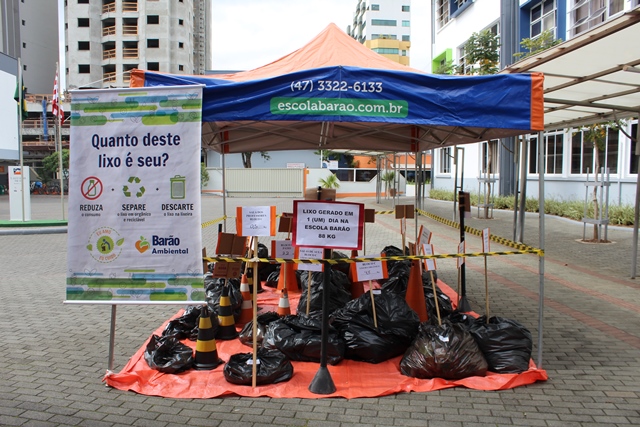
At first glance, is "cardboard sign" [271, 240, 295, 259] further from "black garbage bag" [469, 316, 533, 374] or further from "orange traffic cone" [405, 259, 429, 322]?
"black garbage bag" [469, 316, 533, 374]

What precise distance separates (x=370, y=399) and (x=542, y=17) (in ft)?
67.6

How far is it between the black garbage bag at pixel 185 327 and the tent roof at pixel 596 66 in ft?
14.3

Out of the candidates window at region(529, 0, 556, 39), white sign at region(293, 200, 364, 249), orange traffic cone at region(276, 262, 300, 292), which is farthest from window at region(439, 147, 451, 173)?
white sign at region(293, 200, 364, 249)

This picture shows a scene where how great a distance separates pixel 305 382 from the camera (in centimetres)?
441

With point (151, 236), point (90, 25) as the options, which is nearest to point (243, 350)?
point (151, 236)

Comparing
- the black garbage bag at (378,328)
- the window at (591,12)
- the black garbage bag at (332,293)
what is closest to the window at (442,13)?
the window at (591,12)

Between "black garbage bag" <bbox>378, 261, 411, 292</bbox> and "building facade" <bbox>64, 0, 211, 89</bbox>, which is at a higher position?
"building facade" <bbox>64, 0, 211, 89</bbox>

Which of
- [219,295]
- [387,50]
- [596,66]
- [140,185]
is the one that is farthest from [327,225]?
[387,50]

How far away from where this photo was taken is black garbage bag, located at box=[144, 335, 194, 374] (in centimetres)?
458

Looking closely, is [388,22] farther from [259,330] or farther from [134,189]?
[134,189]

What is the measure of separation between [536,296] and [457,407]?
4.23m

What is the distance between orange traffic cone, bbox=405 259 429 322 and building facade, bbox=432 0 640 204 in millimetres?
5577

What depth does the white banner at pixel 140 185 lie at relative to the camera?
4.13 m

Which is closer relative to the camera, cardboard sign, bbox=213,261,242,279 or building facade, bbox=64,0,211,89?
cardboard sign, bbox=213,261,242,279
